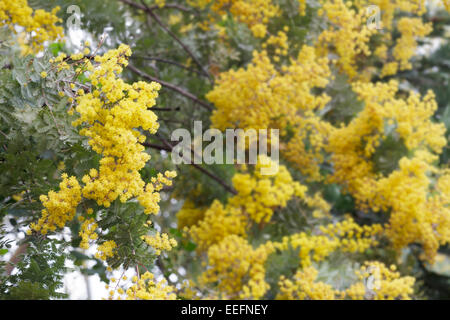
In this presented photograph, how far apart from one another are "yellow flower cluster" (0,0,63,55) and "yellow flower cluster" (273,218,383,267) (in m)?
1.99

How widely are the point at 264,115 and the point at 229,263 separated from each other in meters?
1.01

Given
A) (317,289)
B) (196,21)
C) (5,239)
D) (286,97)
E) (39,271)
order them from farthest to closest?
1. (196,21)
2. (286,97)
3. (317,289)
4. (5,239)
5. (39,271)

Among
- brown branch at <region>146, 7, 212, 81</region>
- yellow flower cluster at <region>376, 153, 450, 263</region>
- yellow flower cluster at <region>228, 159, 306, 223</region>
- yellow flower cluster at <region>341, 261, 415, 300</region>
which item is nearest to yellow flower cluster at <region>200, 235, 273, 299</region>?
yellow flower cluster at <region>228, 159, 306, 223</region>

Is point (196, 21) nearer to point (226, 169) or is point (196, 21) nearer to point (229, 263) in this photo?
point (226, 169)

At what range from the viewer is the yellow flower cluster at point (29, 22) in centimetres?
251

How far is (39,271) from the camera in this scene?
1.81 metres

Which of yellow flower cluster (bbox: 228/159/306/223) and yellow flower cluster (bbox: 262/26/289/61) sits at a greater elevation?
yellow flower cluster (bbox: 262/26/289/61)

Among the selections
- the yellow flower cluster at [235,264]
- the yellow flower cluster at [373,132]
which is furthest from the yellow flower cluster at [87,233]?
the yellow flower cluster at [373,132]

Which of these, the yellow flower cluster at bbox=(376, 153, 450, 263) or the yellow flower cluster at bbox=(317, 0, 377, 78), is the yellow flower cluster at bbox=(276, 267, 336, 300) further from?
the yellow flower cluster at bbox=(317, 0, 377, 78)

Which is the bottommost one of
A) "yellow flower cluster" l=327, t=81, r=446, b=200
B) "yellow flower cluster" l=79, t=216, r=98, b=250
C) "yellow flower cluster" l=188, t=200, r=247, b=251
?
"yellow flower cluster" l=79, t=216, r=98, b=250

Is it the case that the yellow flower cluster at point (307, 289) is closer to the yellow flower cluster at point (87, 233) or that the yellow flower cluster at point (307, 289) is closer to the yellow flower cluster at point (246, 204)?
the yellow flower cluster at point (246, 204)

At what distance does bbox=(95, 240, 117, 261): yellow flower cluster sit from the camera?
1.82 m

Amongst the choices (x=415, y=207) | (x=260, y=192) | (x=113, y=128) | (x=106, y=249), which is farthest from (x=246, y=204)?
(x=113, y=128)
